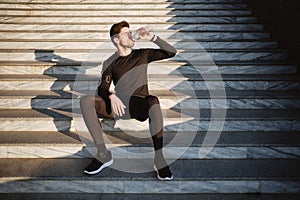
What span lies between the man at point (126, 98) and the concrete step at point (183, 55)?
5.29 ft

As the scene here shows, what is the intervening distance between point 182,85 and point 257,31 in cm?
212

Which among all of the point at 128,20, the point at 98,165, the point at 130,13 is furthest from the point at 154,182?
the point at 130,13

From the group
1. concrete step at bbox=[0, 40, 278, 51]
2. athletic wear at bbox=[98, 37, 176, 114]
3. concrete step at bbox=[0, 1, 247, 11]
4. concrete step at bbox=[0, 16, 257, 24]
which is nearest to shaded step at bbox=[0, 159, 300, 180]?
athletic wear at bbox=[98, 37, 176, 114]

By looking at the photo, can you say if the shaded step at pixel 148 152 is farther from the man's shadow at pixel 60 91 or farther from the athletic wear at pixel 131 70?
the athletic wear at pixel 131 70

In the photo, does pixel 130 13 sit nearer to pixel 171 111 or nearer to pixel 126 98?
pixel 171 111

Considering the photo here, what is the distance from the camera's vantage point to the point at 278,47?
4.57 m

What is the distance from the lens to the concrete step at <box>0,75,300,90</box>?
3.80m

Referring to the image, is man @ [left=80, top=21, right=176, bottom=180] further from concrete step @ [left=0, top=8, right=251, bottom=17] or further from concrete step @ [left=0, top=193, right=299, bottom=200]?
concrete step @ [left=0, top=8, right=251, bottom=17]

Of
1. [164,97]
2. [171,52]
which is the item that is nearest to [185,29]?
[164,97]

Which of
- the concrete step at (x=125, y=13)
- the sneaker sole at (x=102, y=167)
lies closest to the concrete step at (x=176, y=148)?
the sneaker sole at (x=102, y=167)

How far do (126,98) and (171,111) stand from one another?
84 centimetres

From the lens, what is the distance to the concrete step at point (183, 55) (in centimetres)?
436

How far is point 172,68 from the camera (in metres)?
4.22

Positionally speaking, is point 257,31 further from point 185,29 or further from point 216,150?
point 216,150
